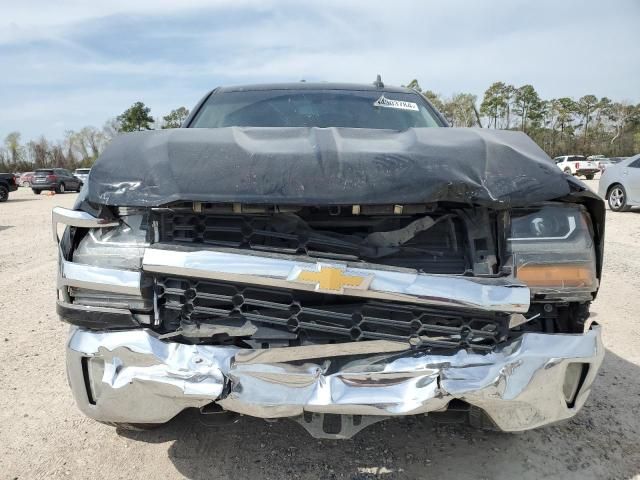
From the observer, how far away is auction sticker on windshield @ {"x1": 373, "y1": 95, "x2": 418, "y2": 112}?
3.49m

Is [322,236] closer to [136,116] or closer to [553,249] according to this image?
[553,249]

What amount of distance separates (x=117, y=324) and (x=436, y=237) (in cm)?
132

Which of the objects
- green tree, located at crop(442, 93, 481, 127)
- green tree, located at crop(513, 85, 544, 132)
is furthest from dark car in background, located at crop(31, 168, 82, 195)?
green tree, located at crop(513, 85, 544, 132)

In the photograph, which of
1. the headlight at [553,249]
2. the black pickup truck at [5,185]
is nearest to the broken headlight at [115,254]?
the headlight at [553,249]

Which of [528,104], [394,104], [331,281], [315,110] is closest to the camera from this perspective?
[331,281]

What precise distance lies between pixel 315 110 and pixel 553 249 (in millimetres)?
1993

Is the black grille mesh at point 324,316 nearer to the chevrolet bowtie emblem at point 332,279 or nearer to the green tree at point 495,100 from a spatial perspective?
the chevrolet bowtie emblem at point 332,279

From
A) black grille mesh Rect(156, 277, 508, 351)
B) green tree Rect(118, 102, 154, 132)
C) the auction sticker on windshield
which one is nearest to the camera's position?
black grille mesh Rect(156, 277, 508, 351)

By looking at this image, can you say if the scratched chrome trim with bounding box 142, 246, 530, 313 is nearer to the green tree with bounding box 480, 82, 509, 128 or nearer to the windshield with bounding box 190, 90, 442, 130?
the windshield with bounding box 190, 90, 442, 130

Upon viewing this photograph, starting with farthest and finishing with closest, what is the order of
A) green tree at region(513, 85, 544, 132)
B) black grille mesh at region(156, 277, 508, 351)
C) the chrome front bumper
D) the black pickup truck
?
green tree at region(513, 85, 544, 132), the black pickup truck, black grille mesh at region(156, 277, 508, 351), the chrome front bumper

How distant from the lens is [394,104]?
351 cm

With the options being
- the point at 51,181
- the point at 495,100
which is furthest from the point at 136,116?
the point at 495,100

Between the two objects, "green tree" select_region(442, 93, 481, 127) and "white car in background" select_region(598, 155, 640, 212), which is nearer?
"green tree" select_region(442, 93, 481, 127)

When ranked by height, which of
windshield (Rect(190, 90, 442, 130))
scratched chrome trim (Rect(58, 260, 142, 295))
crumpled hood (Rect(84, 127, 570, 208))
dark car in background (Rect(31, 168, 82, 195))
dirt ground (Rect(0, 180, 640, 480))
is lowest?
dark car in background (Rect(31, 168, 82, 195))
